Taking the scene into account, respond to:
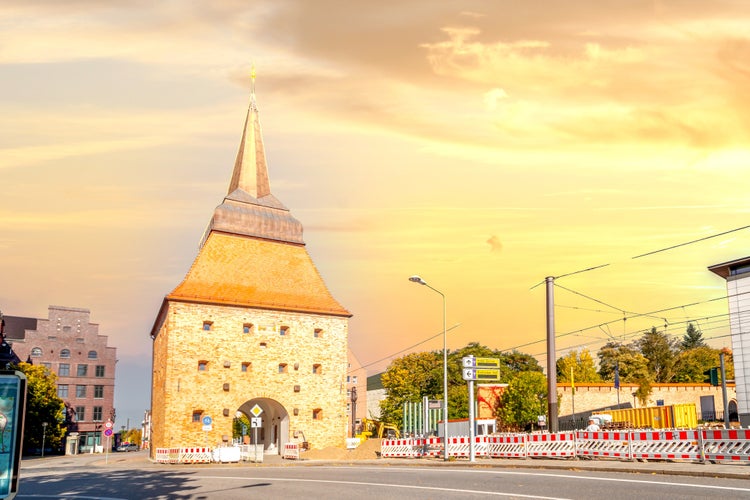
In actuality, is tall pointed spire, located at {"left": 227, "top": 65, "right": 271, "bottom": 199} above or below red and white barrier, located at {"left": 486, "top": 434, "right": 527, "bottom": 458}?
above

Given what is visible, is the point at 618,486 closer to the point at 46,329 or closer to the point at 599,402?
the point at 599,402

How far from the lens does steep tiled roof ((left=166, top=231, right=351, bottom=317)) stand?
48.7 meters

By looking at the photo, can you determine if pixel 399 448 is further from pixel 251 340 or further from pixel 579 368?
pixel 579 368

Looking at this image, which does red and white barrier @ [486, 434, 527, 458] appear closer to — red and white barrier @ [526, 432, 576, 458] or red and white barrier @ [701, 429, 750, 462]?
red and white barrier @ [526, 432, 576, 458]

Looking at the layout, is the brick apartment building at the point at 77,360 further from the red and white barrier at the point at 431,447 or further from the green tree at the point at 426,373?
the red and white barrier at the point at 431,447

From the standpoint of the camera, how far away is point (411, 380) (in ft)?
285

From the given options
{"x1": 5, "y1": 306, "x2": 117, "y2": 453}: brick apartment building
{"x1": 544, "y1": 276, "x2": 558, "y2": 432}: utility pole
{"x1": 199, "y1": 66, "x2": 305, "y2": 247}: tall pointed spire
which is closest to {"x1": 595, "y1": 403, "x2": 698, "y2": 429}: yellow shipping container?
{"x1": 544, "y1": 276, "x2": 558, "y2": 432}: utility pole

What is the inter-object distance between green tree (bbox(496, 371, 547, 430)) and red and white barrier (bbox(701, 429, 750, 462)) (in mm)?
27147

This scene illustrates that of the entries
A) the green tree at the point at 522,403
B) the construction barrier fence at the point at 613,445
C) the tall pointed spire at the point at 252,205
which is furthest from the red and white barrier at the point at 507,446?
the tall pointed spire at the point at 252,205

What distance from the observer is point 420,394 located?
281 feet

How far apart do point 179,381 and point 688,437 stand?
32.4m

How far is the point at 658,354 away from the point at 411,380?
120 ft

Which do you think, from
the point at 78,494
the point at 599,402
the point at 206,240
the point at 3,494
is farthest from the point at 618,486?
the point at 599,402

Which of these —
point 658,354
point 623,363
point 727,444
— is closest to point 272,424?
point 727,444
